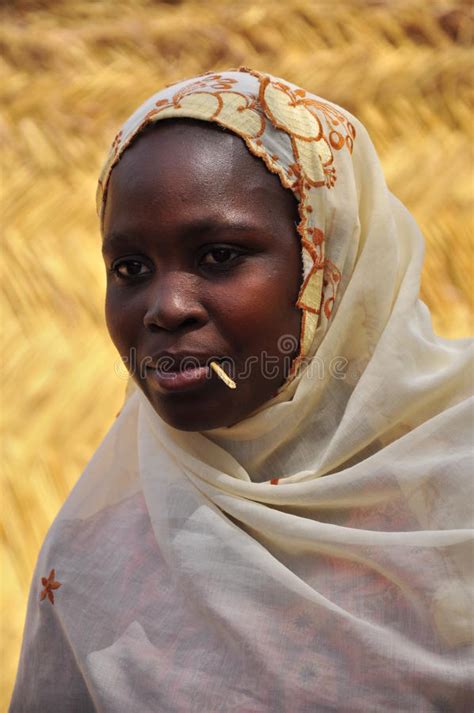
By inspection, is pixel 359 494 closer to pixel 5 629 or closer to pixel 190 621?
pixel 190 621

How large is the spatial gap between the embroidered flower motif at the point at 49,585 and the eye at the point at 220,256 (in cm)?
69

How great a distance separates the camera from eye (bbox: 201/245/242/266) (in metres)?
1.41

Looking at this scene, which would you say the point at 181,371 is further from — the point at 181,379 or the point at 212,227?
the point at 212,227

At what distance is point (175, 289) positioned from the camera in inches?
54.7

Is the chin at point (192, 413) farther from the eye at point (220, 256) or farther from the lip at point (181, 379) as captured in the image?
the eye at point (220, 256)

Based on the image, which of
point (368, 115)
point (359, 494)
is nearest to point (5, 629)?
point (359, 494)

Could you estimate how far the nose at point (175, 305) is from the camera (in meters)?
1.37

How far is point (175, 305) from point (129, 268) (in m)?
0.17

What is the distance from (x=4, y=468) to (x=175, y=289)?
1859mm

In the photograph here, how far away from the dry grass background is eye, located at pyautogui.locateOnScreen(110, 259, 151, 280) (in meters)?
1.67

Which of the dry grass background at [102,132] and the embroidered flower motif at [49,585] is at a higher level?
the dry grass background at [102,132]

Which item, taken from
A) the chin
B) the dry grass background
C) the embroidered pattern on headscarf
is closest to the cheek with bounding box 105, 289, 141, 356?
the chin

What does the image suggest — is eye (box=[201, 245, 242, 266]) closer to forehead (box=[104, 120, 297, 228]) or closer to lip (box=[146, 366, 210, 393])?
forehead (box=[104, 120, 297, 228])
